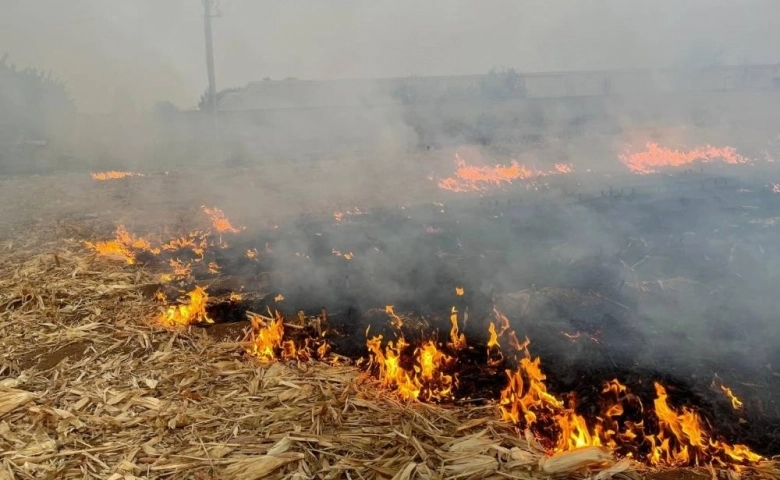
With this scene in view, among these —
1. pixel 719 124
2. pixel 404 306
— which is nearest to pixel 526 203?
pixel 404 306

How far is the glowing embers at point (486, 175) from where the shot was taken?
1130 centimetres

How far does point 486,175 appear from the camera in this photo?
12.3 m

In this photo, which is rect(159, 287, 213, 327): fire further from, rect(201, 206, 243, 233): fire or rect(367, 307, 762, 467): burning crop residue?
rect(201, 206, 243, 233): fire

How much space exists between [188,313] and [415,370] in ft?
7.91

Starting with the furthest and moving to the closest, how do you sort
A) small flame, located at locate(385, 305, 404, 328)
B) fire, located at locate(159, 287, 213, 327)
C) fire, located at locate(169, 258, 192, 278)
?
fire, located at locate(169, 258, 192, 278) → fire, located at locate(159, 287, 213, 327) → small flame, located at locate(385, 305, 404, 328)

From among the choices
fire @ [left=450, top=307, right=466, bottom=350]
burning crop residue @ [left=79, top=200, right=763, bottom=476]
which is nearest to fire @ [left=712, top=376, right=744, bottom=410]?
burning crop residue @ [left=79, top=200, right=763, bottom=476]

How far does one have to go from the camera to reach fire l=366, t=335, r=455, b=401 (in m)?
3.32

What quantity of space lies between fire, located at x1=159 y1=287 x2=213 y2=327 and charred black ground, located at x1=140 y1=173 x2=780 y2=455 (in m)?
0.15

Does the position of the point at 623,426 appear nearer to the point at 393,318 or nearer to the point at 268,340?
the point at 393,318

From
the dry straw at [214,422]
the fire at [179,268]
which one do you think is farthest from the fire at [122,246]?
the dry straw at [214,422]

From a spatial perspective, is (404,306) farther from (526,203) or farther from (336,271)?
(526,203)

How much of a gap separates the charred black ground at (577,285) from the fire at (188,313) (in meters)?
0.15

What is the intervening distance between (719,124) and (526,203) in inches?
456

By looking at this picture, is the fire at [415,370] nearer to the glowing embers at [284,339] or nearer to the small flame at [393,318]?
the small flame at [393,318]
